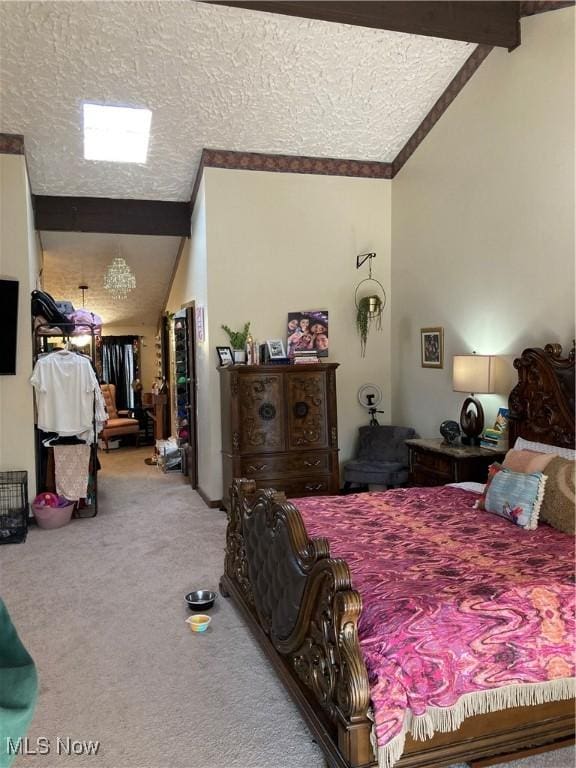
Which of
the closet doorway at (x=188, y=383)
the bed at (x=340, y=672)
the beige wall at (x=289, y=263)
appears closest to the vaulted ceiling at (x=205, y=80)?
the beige wall at (x=289, y=263)

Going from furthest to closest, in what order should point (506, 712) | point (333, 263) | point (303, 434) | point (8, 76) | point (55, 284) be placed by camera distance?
point (55, 284), point (333, 263), point (303, 434), point (8, 76), point (506, 712)

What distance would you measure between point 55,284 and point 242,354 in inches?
154

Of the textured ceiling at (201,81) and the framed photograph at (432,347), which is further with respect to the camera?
the framed photograph at (432,347)

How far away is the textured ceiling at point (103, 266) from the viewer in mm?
7250

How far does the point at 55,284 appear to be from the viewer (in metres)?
8.40

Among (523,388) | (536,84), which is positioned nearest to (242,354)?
(523,388)

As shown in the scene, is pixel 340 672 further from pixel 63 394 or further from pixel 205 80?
pixel 205 80

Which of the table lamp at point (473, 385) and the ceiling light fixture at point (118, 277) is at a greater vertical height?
the ceiling light fixture at point (118, 277)

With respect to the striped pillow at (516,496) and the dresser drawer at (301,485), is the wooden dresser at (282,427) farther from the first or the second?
the striped pillow at (516,496)

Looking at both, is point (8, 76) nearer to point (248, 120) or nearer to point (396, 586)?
point (248, 120)

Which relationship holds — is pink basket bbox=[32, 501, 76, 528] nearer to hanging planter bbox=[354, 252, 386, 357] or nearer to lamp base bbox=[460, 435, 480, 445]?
hanging planter bbox=[354, 252, 386, 357]

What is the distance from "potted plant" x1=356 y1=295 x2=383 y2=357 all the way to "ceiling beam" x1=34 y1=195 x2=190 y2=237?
218 centimetres

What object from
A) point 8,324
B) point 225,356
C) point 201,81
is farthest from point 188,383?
point 201,81

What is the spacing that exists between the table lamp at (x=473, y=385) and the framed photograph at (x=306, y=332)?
1.74 m
